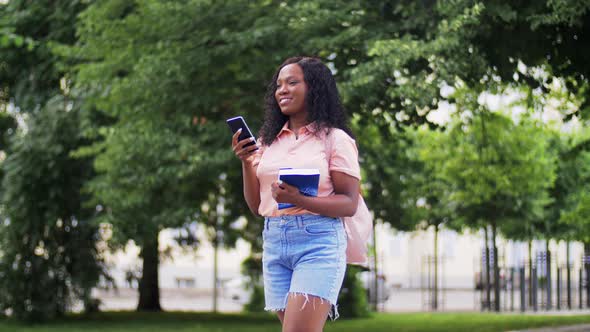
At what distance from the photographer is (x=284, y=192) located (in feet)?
11.7

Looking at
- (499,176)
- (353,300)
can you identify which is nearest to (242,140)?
(353,300)

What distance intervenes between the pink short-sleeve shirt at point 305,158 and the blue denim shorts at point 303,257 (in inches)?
2.7

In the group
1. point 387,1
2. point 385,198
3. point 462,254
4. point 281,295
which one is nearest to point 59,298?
point 385,198

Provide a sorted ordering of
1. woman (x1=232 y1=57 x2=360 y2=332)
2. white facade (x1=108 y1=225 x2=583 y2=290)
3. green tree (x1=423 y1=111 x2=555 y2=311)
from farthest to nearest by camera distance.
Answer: white facade (x1=108 y1=225 x2=583 y2=290)
green tree (x1=423 y1=111 x2=555 y2=311)
woman (x1=232 y1=57 x2=360 y2=332)

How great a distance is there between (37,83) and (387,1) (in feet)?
28.8

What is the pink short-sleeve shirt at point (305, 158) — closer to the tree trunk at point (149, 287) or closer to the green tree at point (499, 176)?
the green tree at point (499, 176)

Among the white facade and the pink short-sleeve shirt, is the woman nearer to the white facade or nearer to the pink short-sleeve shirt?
the pink short-sleeve shirt

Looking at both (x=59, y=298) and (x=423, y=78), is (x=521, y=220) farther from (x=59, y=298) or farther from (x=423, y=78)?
(x=423, y=78)

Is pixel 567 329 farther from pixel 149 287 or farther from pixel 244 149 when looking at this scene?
pixel 149 287

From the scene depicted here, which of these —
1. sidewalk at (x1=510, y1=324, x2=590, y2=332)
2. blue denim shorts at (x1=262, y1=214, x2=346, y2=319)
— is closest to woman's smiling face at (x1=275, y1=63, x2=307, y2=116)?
blue denim shorts at (x1=262, y1=214, x2=346, y2=319)

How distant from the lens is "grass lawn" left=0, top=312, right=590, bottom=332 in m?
15.8

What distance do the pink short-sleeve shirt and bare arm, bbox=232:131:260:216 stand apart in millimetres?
47

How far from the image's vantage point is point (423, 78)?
996 cm

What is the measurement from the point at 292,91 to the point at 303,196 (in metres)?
0.55
